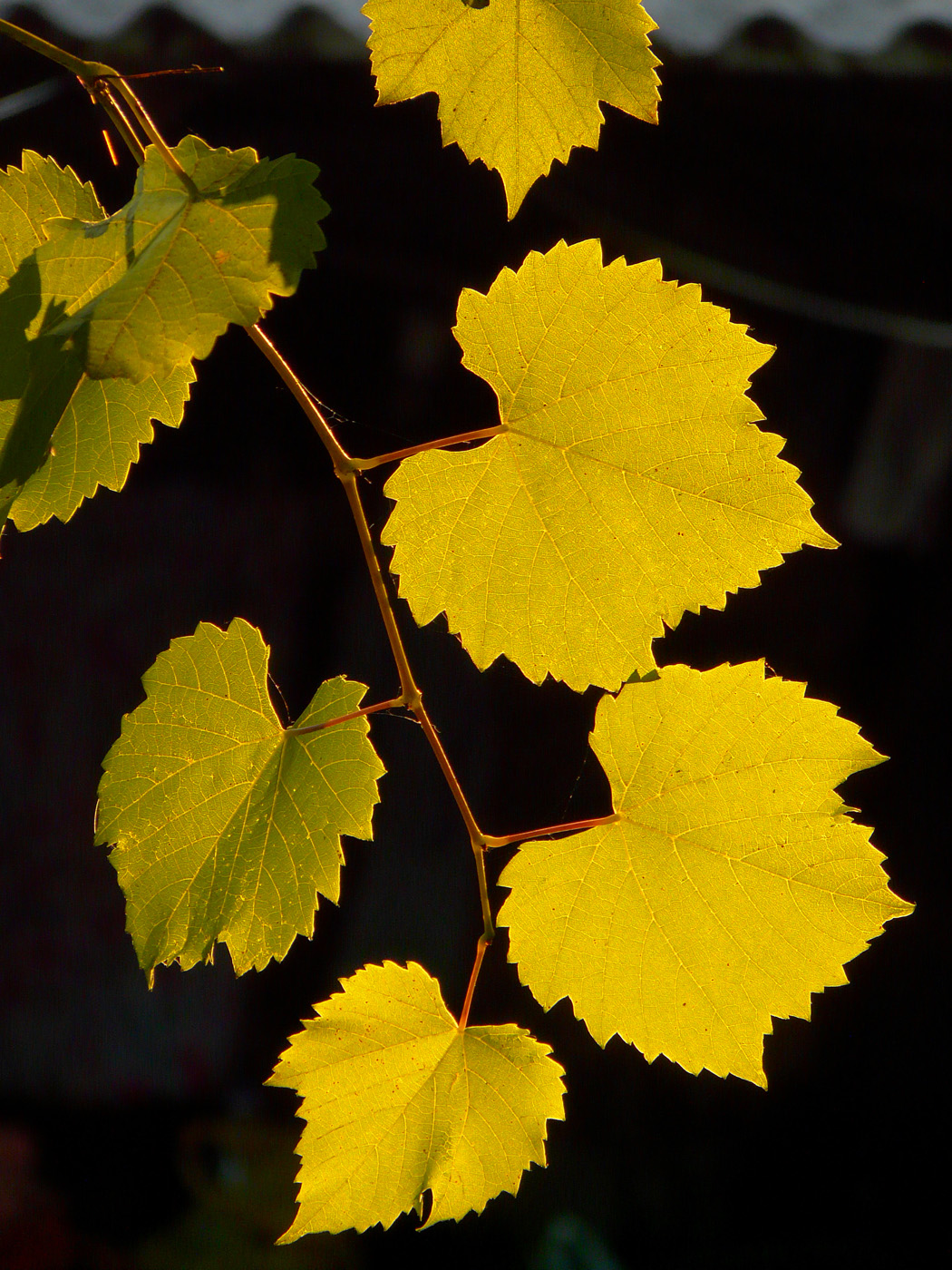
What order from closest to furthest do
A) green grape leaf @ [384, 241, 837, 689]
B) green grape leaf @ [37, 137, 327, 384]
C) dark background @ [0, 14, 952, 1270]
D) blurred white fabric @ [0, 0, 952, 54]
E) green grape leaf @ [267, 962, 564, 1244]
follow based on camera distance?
green grape leaf @ [37, 137, 327, 384], green grape leaf @ [384, 241, 837, 689], green grape leaf @ [267, 962, 564, 1244], blurred white fabric @ [0, 0, 952, 54], dark background @ [0, 14, 952, 1270]

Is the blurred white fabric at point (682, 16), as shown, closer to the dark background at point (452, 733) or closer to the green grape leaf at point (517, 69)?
the dark background at point (452, 733)

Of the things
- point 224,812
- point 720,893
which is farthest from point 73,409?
point 720,893

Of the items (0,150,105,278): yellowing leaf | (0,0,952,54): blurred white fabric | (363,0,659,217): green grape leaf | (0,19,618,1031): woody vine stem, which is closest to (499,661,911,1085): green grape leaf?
(0,19,618,1031): woody vine stem

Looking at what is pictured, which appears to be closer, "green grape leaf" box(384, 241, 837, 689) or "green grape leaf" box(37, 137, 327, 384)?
"green grape leaf" box(37, 137, 327, 384)

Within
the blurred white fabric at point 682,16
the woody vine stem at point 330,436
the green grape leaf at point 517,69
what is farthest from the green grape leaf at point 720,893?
the blurred white fabric at point 682,16

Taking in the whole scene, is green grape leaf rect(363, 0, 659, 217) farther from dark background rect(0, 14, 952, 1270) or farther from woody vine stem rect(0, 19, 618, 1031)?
dark background rect(0, 14, 952, 1270)

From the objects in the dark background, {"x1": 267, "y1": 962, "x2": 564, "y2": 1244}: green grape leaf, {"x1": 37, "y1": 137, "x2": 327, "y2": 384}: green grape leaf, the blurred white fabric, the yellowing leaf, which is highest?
{"x1": 37, "y1": 137, "x2": 327, "y2": 384}: green grape leaf

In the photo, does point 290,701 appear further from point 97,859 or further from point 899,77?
point 899,77

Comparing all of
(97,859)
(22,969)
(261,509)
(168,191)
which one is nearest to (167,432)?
(261,509)
